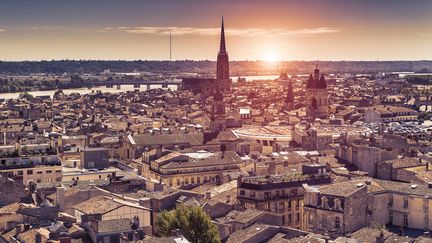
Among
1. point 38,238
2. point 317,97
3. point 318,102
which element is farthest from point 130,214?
point 318,102

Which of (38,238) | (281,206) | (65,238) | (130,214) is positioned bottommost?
(281,206)

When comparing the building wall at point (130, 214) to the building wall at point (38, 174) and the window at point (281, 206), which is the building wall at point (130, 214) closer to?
the window at point (281, 206)

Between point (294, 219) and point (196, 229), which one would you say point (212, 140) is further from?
point (196, 229)

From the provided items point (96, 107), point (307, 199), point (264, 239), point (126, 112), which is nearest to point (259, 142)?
point (307, 199)

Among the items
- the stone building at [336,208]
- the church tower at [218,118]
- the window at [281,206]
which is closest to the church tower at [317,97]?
the church tower at [218,118]

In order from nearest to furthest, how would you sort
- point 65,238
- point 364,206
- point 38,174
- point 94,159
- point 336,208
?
point 65,238 → point 336,208 → point 364,206 → point 38,174 → point 94,159

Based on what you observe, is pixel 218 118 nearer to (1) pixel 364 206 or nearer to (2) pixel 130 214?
(1) pixel 364 206
